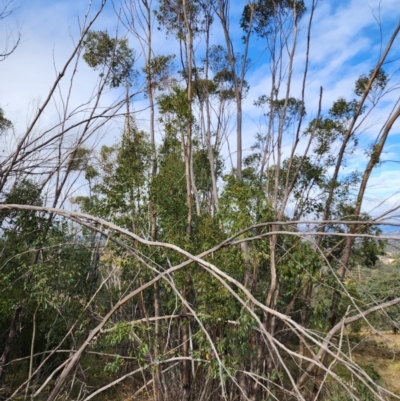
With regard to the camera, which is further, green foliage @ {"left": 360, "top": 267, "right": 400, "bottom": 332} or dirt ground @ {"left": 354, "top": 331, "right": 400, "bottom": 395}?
dirt ground @ {"left": 354, "top": 331, "right": 400, "bottom": 395}

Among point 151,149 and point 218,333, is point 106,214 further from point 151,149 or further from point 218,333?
point 218,333

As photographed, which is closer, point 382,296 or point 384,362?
point 382,296

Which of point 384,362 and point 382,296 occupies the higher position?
point 382,296

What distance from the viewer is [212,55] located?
32.1ft

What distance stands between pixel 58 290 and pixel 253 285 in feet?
8.74

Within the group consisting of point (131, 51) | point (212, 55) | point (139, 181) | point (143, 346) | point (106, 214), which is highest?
point (212, 55)

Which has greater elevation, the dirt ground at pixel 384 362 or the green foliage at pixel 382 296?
the green foliage at pixel 382 296

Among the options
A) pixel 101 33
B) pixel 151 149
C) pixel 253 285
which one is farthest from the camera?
pixel 101 33

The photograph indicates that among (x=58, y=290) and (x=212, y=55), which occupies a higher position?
(x=212, y=55)

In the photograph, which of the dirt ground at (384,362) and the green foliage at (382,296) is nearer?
the green foliage at (382,296)

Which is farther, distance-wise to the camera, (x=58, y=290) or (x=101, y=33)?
(x=101, y=33)

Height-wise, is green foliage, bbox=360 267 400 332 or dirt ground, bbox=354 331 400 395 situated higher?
green foliage, bbox=360 267 400 332

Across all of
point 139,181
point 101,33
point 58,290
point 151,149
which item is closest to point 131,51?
point 101,33

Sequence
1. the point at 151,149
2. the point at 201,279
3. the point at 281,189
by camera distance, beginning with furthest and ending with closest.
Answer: the point at 281,189 → the point at 151,149 → the point at 201,279
